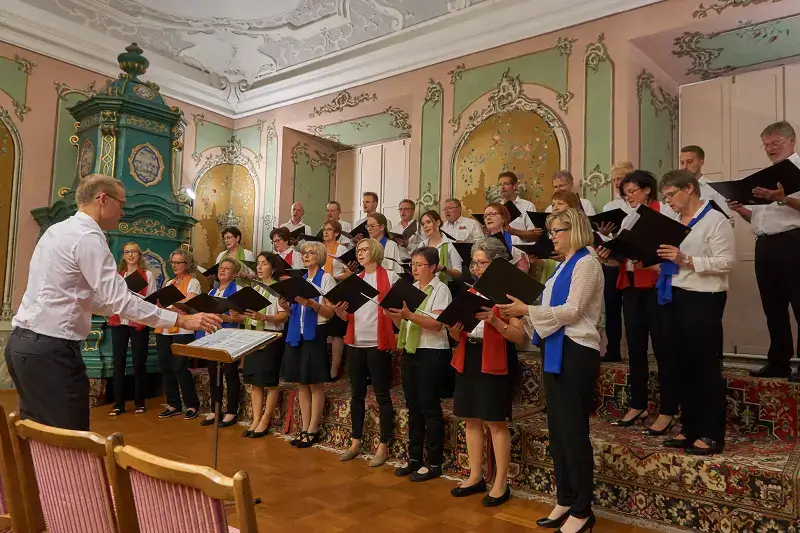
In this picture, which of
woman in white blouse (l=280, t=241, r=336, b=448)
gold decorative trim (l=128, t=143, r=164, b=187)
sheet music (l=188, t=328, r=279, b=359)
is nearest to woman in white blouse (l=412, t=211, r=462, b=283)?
woman in white blouse (l=280, t=241, r=336, b=448)

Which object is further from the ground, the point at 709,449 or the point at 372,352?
the point at 372,352

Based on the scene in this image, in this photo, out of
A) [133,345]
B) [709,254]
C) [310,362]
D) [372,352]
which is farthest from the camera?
[133,345]

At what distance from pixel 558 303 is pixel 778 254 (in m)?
1.61

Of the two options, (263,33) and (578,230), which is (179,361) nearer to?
(578,230)

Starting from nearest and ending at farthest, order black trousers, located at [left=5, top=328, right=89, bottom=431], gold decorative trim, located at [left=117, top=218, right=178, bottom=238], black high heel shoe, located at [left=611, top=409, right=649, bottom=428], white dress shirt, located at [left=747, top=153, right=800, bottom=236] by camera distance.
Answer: black trousers, located at [left=5, top=328, right=89, bottom=431] → white dress shirt, located at [left=747, top=153, right=800, bottom=236] → black high heel shoe, located at [left=611, top=409, right=649, bottom=428] → gold decorative trim, located at [left=117, top=218, right=178, bottom=238]

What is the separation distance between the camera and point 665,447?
2.92 m

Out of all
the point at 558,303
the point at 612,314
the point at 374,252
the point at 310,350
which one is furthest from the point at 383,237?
the point at 558,303

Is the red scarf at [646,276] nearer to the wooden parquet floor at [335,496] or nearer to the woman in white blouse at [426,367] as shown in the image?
the woman in white blouse at [426,367]

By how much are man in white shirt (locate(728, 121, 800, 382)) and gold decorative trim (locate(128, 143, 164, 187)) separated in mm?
5614

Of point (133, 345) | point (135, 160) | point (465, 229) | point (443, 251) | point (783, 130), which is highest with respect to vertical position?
point (135, 160)

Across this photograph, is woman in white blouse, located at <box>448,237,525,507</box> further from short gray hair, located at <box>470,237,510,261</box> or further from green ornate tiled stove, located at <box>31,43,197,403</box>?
green ornate tiled stove, located at <box>31,43,197,403</box>

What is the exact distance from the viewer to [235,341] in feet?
8.71

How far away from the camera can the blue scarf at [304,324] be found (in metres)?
4.11

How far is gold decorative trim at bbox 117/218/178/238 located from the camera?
5941mm
